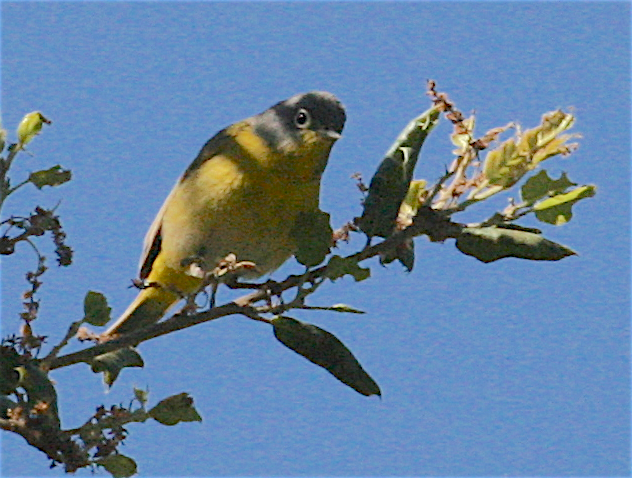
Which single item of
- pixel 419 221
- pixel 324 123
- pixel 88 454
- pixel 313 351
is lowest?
pixel 88 454

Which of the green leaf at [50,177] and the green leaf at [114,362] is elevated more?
the green leaf at [50,177]

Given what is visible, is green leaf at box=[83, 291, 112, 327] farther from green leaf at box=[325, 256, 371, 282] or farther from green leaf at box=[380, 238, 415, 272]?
green leaf at box=[380, 238, 415, 272]

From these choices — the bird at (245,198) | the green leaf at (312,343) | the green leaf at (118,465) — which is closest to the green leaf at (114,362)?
the green leaf at (118,465)

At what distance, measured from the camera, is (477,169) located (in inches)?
104

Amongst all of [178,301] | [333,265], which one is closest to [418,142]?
[333,265]

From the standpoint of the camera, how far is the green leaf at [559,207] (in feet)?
8.79

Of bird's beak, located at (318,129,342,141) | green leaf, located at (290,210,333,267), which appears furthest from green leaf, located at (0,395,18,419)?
bird's beak, located at (318,129,342,141)

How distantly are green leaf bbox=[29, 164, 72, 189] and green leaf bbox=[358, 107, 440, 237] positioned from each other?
0.89 m

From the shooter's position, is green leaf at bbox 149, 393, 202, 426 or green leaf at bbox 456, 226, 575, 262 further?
green leaf at bbox 456, 226, 575, 262

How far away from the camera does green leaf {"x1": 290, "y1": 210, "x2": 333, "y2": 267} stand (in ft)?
9.06

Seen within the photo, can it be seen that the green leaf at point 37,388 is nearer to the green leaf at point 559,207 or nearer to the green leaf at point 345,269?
the green leaf at point 345,269

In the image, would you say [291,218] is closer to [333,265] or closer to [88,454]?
[333,265]

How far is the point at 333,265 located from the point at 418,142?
1.55ft

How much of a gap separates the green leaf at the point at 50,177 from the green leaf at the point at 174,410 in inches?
28.3
